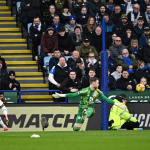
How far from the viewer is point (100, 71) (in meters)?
15.1

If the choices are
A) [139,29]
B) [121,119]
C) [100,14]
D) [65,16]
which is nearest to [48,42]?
[65,16]

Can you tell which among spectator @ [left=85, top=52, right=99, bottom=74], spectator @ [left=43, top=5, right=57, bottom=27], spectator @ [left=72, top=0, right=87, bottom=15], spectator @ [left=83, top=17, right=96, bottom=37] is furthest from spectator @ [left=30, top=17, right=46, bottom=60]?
spectator @ [left=85, top=52, right=99, bottom=74]

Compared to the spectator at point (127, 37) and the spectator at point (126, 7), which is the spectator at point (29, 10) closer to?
the spectator at point (127, 37)

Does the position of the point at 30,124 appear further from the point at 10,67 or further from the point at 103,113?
the point at 10,67

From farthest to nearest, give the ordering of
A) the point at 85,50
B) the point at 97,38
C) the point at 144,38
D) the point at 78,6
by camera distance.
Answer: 1. the point at 78,6
2. the point at 144,38
3. the point at 97,38
4. the point at 85,50

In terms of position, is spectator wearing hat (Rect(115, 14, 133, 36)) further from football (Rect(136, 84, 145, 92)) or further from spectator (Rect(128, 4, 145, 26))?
football (Rect(136, 84, 145, 92))

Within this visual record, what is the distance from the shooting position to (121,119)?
14.1m

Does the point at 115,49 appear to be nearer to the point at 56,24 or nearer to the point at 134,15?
the point at 56,24

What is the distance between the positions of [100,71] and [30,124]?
114 inches

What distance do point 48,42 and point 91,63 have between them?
1711 mm

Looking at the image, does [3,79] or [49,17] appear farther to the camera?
[49,17]

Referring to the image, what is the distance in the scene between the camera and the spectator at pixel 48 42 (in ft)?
51.6

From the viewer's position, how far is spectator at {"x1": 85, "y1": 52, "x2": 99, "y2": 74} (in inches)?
596

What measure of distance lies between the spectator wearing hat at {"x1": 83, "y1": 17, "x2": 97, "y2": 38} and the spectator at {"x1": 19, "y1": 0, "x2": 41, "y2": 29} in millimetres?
1984
